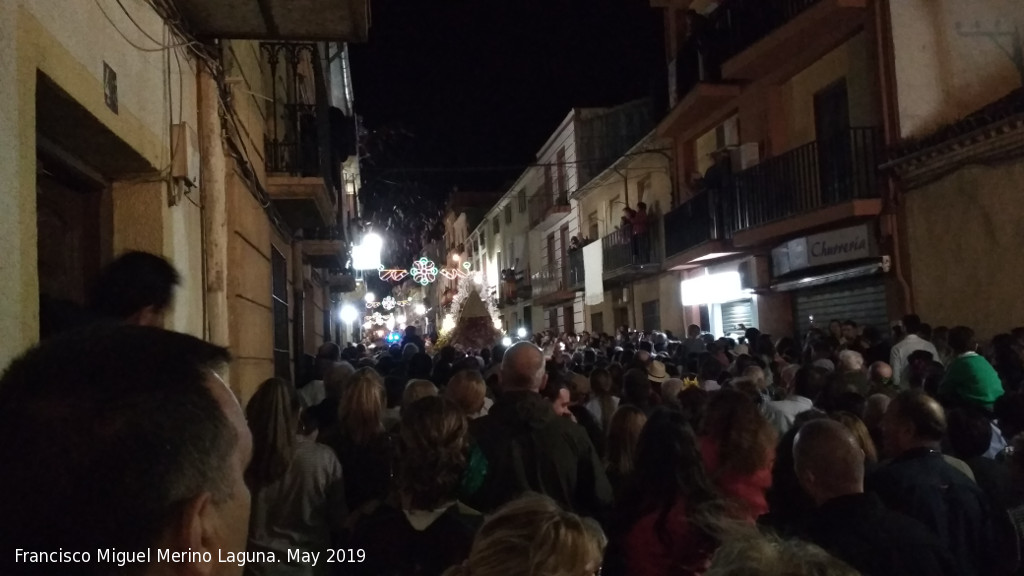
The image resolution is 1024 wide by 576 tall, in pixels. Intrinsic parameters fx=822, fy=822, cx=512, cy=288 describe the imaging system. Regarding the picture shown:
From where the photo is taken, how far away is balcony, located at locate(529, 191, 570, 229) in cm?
3272

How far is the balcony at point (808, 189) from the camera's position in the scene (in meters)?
12.9

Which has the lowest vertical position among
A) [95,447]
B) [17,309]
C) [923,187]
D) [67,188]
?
[95,447]

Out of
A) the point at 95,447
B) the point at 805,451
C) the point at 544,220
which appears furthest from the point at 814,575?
the point at 544,220

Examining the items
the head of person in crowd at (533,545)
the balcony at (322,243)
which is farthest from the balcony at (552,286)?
the head of person in crowd at (533,545)

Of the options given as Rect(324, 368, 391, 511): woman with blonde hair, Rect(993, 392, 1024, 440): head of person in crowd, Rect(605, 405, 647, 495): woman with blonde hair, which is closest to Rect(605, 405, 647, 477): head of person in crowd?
Rect(605, 405, 647, 495): woman with blonde hair

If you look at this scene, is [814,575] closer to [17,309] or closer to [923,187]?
[17,309]

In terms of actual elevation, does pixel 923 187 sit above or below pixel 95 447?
above

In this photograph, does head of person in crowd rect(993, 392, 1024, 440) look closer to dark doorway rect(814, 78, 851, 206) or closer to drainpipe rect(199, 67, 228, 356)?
drainpipe rect(199, 67, 228, 356)

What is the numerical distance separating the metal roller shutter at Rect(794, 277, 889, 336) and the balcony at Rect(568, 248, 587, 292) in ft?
38.4

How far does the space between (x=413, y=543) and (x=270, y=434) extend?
2.97 feet

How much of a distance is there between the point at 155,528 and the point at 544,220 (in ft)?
112

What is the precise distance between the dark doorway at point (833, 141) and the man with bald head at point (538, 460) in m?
10.4

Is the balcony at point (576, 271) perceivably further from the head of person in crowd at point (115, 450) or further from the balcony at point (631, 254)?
the head of person in crowd at point (115, 450)

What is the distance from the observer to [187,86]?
→ 19.6ft
